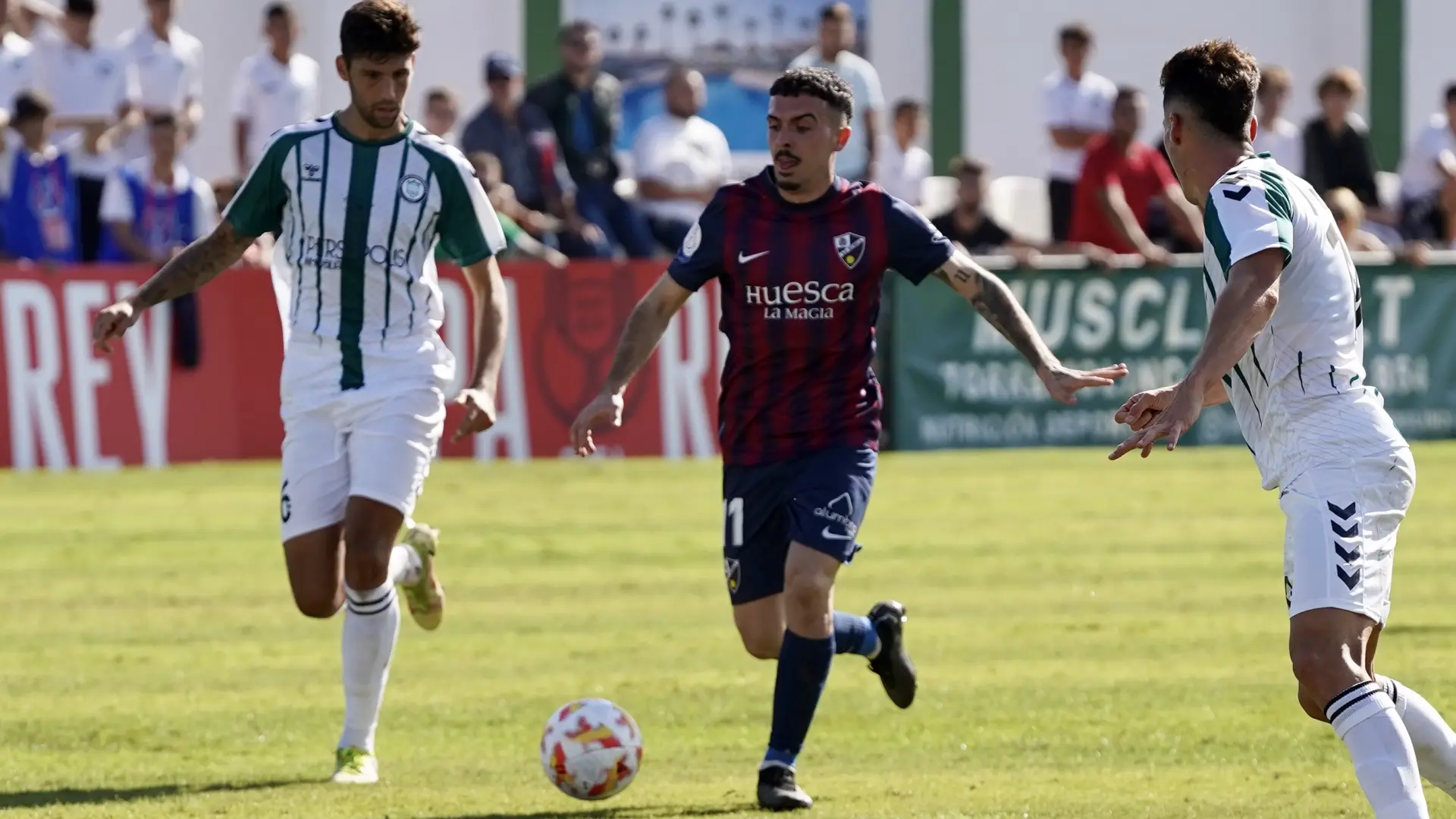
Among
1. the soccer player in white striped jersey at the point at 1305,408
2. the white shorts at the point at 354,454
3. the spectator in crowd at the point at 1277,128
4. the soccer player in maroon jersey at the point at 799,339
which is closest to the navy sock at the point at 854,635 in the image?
the soccer player in maroon jersey at the point at 799,339

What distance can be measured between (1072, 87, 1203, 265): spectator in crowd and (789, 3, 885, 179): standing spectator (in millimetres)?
1678

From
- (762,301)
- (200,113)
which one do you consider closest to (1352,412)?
(762,301)

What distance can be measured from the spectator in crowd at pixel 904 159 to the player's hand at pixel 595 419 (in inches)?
516

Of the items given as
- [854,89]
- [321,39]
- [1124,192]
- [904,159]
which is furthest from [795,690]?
[321,39]

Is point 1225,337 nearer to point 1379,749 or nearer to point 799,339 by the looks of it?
point 1379,749

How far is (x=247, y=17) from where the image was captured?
944 inches

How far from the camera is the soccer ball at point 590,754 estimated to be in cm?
A: 682

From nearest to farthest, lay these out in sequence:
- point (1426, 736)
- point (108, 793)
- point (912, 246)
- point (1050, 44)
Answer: point (1426, 736), point (108, 793), point (912, 246), point (1050, 44)

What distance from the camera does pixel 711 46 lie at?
25.2 meters

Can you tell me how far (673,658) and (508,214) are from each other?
8.37 m

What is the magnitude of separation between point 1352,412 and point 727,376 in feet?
7.69

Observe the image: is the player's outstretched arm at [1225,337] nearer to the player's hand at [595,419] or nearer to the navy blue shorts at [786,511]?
the navy blue shorts at [786,511]

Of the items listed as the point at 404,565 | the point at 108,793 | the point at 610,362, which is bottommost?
the point at 108,793

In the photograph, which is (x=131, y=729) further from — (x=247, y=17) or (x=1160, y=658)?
(x=247, y=17)
